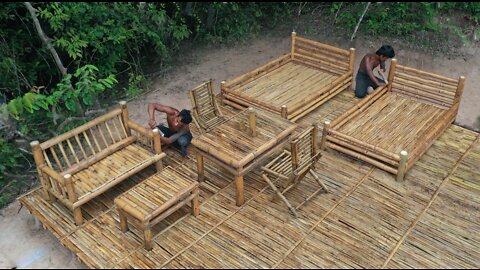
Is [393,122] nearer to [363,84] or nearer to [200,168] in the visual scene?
[363,84]

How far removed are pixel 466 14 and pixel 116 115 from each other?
11.0 m

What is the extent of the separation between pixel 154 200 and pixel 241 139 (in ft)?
5.09

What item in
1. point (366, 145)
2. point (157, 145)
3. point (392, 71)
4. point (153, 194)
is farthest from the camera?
point (392, 71)

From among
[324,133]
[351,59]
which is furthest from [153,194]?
[351,59]

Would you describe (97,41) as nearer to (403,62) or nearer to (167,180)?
(167,180)

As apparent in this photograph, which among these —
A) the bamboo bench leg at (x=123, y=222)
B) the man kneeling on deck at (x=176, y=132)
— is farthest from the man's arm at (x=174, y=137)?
the bamboo bench leg at (x=123, y=222)

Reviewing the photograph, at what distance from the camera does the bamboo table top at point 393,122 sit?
7.45m

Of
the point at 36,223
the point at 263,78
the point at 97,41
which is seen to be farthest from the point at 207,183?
the point at 97,41

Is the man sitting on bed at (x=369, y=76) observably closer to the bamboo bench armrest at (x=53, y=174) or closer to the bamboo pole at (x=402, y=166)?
the bamboo pole at (x=402, y=166)

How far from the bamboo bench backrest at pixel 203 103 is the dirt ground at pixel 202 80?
5.13 ft

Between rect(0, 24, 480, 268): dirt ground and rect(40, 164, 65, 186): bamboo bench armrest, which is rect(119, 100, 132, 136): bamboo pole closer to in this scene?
rect(40, 164, 65, 186): bamboo bench armrest

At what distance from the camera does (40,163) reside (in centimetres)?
629

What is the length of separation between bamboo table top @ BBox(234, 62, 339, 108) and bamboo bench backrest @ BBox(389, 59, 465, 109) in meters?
1.25

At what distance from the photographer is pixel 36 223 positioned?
6.74m
